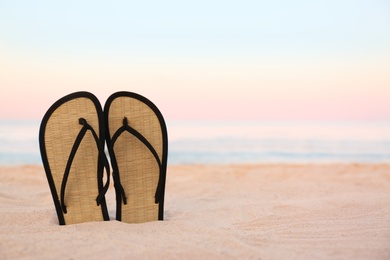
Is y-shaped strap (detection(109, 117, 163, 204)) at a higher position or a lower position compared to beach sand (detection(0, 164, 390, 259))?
higher

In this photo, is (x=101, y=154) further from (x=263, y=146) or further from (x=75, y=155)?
(x=263, y=146)

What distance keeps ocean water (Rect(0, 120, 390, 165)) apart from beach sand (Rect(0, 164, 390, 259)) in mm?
6519

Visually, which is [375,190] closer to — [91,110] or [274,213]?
[274,213]

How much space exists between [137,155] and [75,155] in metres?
0.39

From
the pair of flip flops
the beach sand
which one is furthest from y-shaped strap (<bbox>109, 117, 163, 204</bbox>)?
the beach sand

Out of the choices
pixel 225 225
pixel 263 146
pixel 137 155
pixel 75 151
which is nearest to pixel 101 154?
pixel 75 151

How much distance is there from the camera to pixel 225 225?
2.83 m

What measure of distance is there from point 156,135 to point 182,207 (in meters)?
0.80

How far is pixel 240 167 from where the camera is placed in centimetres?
629

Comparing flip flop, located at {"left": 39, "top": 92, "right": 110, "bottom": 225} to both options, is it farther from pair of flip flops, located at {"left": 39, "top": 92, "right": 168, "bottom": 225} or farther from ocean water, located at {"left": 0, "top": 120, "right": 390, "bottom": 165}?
ocean water, located at {"left": 0, "top": 120, "right": 390, "bottom": 165}

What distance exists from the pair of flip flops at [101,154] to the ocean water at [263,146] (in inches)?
315

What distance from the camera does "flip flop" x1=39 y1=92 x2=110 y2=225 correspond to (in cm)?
284

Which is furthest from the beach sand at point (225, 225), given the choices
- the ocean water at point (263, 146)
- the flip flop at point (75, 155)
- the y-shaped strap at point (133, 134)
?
the ocean water at point (263, 146)

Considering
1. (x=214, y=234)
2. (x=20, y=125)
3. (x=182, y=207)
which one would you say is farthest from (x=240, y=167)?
(x=20, y=125)
